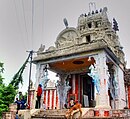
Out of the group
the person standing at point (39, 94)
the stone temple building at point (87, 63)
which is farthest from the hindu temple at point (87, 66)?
the person standing at point (39, 94)

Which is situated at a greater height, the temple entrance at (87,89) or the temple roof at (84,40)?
the temple roof at (84,40)

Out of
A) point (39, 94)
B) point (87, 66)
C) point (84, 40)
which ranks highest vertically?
point (84, 40)

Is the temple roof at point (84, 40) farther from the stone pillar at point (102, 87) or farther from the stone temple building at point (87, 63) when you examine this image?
the stone pillar at point (102, 87)

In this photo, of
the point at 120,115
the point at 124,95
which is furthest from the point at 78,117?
the point at 124,95

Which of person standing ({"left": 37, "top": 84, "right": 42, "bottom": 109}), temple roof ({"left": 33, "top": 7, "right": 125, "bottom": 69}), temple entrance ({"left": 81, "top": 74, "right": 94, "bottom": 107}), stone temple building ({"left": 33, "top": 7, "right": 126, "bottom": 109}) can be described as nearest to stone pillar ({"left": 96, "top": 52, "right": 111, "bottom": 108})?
stone temple building ({"left": 33, "top": 7, "right": 126, "bottom": 109})

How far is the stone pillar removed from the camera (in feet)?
39.8

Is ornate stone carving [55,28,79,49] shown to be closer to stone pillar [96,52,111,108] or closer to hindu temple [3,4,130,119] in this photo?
hindu temple [3,4,130,119]

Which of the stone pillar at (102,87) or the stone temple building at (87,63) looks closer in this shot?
the stone pillar at (102,87)

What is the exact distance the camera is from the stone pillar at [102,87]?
12117 mm

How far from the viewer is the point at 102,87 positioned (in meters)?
12.5

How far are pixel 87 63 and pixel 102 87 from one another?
4.20 meters

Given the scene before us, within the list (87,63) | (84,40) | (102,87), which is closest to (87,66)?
(87,63)

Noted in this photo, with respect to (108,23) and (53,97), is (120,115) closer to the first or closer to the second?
(108,23)

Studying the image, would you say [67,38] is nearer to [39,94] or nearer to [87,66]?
[87,66]
